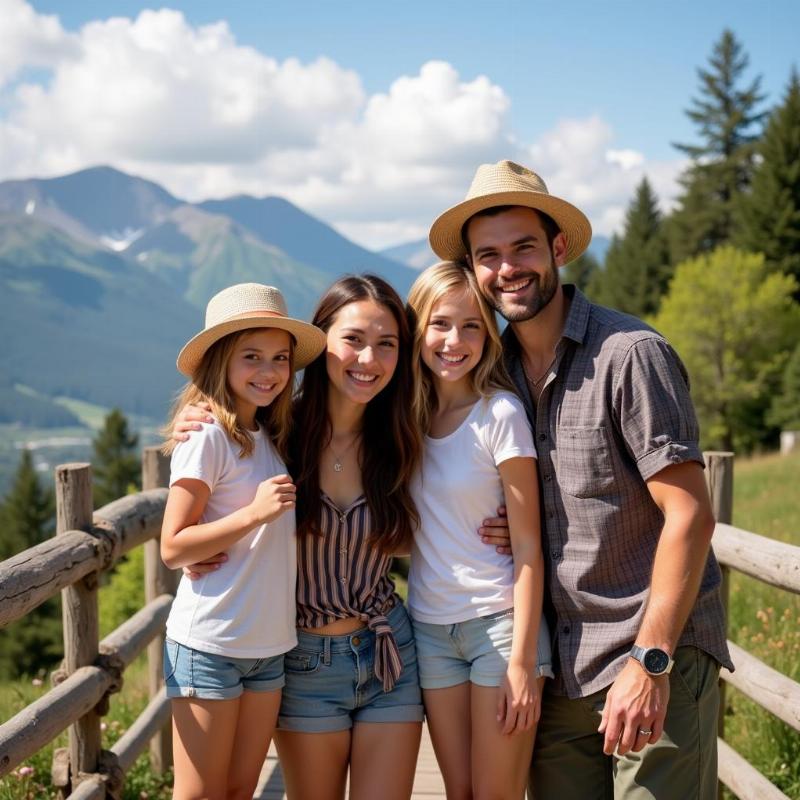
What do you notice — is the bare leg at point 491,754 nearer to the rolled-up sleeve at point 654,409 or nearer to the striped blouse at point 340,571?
the striped blouse at point 340,571

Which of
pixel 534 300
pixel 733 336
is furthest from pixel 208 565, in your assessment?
pixel 733 336

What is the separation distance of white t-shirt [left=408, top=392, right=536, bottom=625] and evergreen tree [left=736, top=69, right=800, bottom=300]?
44.6 metres

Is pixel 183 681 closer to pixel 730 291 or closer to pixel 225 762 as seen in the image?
pixel 225 762

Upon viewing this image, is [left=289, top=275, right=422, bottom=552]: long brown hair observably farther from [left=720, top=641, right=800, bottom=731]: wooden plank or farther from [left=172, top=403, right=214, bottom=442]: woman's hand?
[left=720, top=641, right=800, bottom=731]: wooden plank

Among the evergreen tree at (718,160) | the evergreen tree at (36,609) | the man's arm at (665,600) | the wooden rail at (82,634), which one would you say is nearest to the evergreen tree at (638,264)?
the evergreen tree at (718,160)

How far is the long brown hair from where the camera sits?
319 cm

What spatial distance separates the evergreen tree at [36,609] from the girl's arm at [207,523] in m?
35.6

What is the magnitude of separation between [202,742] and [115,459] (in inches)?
2068

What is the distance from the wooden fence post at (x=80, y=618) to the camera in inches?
151

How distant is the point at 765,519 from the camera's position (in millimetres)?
12141

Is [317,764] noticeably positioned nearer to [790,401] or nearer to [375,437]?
[375,437]

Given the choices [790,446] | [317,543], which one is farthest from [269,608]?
[790,446]

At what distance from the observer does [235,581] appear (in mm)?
3049

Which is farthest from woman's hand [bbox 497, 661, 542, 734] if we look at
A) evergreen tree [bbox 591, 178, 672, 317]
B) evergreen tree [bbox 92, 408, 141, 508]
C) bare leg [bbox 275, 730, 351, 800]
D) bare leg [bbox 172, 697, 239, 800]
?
evergreen tree [bbox 591, 178, 672, 317]
